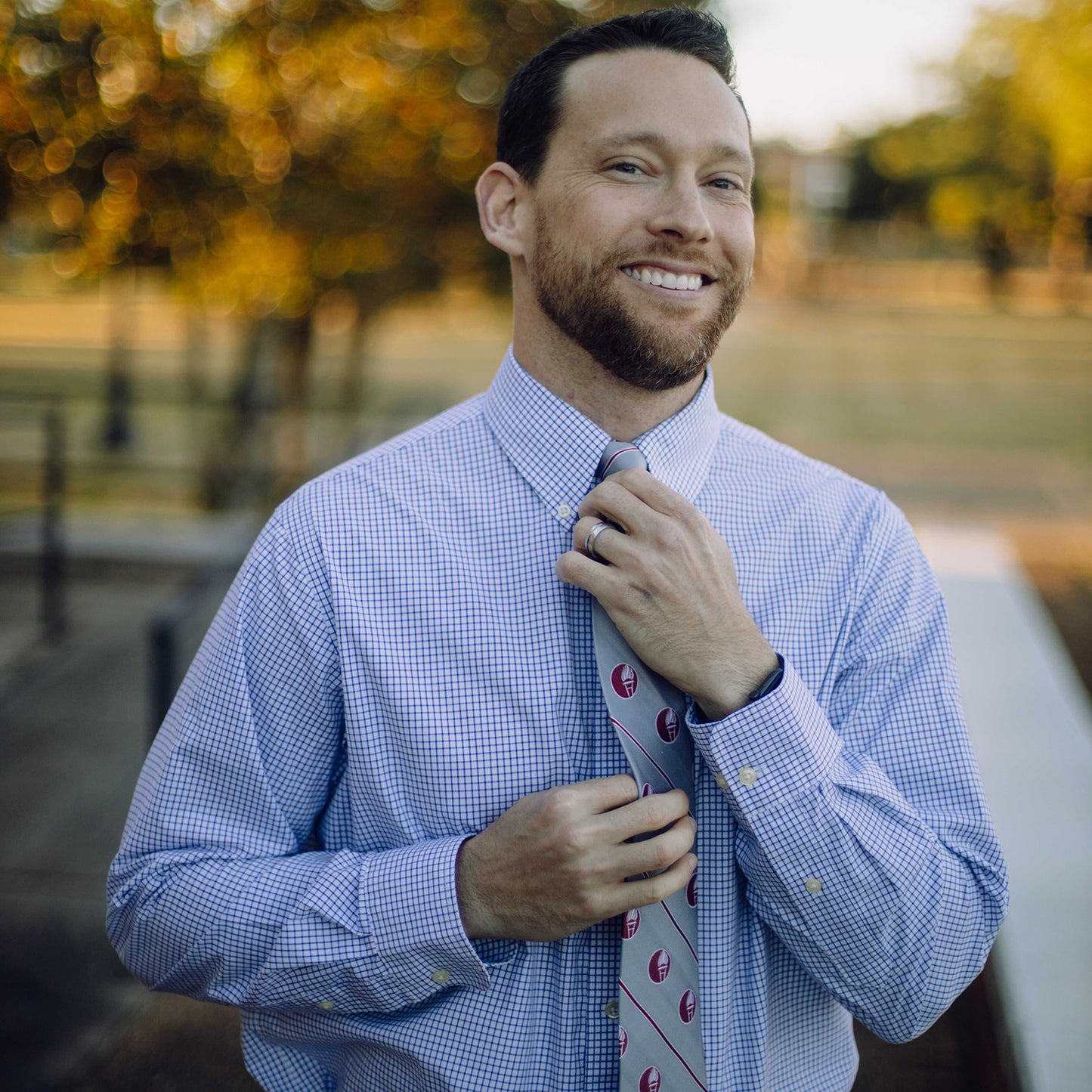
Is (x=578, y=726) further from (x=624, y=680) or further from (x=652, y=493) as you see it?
(x=652, y=493)

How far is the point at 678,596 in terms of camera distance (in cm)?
128

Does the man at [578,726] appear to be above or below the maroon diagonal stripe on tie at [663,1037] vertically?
above

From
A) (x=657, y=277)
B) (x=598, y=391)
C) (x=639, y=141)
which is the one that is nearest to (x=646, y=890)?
(x=598, y=391)

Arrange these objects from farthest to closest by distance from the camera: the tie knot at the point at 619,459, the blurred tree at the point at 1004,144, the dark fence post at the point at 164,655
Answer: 1. the blurred tree at the point at 1004,144
2. the dark fence post at the point at 164,655
3. the tie knot at the point at 619,459

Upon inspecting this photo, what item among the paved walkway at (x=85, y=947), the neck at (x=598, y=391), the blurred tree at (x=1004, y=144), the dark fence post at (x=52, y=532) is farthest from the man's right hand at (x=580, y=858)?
the blurred tree at (x=1004, y=144)

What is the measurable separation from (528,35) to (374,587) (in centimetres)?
548

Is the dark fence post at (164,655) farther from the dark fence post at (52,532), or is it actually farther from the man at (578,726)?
the dark fence post at (52,532)

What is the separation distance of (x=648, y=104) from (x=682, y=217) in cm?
17

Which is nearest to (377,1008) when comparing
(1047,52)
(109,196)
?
(109,196)

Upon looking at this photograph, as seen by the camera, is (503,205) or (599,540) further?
(503,205)

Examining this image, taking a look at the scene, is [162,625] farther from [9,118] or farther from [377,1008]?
[9,118]

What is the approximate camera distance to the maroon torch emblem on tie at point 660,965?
131cm

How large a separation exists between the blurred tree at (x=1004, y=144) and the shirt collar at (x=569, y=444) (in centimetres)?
1348

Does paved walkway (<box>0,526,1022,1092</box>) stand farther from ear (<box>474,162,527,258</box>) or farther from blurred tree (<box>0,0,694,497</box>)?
blurred tree (<box>0,0,694,497</box>)
